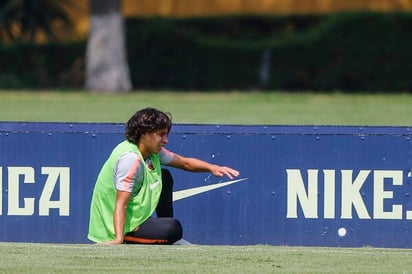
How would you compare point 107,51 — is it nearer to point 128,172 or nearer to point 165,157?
point 165,157

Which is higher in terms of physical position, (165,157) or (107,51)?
(107,51)

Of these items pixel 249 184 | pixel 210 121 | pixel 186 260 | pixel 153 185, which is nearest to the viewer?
pixel 186 260

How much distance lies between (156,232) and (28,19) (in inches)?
871

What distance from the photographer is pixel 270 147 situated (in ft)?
39.2

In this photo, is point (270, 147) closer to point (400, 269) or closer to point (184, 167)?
point (184, 167)

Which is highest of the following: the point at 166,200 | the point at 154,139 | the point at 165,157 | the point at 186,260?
the point at 154,139

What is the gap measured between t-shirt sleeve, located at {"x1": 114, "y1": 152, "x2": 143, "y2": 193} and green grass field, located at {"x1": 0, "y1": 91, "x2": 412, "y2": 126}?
9847mm

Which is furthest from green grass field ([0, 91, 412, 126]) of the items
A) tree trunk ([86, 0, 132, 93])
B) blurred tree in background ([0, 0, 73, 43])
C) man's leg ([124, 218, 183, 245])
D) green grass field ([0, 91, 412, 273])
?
man's leg ([124, 218, 183, 245])

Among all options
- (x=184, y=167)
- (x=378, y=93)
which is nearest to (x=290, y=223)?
(x=184, y=167)

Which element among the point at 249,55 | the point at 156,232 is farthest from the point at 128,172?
the point at 249,55

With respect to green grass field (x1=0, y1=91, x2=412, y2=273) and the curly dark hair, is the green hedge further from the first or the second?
the curly dark hair

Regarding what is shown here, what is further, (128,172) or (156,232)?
(156,232)

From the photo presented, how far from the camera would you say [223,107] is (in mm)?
23328

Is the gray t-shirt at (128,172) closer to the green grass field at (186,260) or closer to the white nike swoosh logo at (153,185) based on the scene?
the white nike swoosh logo at (153,185)
